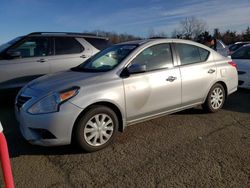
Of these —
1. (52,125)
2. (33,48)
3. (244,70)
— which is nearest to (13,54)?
(33,48)

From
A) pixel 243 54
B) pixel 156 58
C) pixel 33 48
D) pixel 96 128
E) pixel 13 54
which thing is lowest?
pixel 96 128

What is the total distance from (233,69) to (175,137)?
2.36 metres

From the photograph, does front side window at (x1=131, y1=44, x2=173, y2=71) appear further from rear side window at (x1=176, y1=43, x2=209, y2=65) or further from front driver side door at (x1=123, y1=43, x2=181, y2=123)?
rear side window at (x1=176, y1=43, x2=209, y2=65)

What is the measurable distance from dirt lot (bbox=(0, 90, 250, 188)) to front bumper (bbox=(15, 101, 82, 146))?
10.7 inches

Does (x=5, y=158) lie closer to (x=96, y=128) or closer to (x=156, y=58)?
(x=96, y=128)

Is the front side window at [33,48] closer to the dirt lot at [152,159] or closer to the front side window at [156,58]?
the dirt lot at [152,159]

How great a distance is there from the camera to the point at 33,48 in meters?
6.46

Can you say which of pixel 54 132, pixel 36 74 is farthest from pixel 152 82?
pixel 36 74

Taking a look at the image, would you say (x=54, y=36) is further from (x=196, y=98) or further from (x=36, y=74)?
(x=196, y=98)

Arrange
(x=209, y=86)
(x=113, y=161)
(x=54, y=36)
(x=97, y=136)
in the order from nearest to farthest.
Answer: (x=113, y=161) → (x=97, y=136) → (x=209, y=86) → (x=54, y=36)

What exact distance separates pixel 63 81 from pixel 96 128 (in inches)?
33.1

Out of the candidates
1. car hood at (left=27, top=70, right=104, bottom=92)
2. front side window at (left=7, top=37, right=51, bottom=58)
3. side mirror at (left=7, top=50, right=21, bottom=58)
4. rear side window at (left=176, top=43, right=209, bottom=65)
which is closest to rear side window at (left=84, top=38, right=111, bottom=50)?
front side window at (left=7, top=37, right=51, bottom=58)

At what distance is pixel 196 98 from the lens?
504 cm

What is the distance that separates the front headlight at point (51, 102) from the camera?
11.6ft
